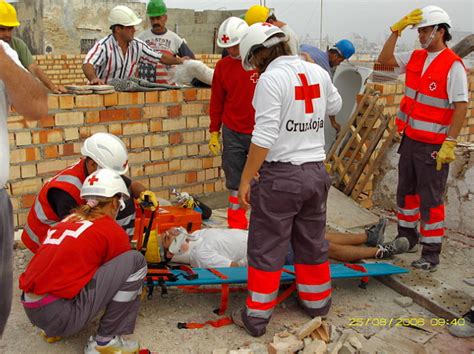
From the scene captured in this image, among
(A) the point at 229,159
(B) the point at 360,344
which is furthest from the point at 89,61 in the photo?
(B) the point at 360,344

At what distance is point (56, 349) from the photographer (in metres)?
3.00

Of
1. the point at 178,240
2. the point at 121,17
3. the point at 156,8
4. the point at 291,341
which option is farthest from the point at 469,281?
the point at 156,8

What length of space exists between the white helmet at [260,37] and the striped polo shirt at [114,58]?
8.04ft

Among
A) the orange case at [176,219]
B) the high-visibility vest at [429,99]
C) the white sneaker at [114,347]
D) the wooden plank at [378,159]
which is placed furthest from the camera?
the wooden plank at [378,159]

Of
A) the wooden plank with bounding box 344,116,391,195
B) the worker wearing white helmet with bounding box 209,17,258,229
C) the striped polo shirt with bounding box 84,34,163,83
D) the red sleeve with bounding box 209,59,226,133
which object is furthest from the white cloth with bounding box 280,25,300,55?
the wooden plank with bounding box 344,116,391,195

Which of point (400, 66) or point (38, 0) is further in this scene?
point (38, 0)

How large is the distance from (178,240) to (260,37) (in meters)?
1.70

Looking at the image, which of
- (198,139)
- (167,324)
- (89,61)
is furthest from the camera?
(198,139)

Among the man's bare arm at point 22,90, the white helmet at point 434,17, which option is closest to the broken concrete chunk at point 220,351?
the man's bare arm at point 22,90

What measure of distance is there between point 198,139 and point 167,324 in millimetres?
2433

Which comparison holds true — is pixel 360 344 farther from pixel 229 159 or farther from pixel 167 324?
pixel 229 159

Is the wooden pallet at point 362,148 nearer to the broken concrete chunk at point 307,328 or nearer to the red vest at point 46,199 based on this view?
the broken concrete chunk at point 307,328

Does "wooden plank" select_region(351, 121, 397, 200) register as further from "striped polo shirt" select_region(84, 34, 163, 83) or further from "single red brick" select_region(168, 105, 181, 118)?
"striped polo shirt" select_region(84, 34, 163, 83)

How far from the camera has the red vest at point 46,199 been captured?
3.13 meters
